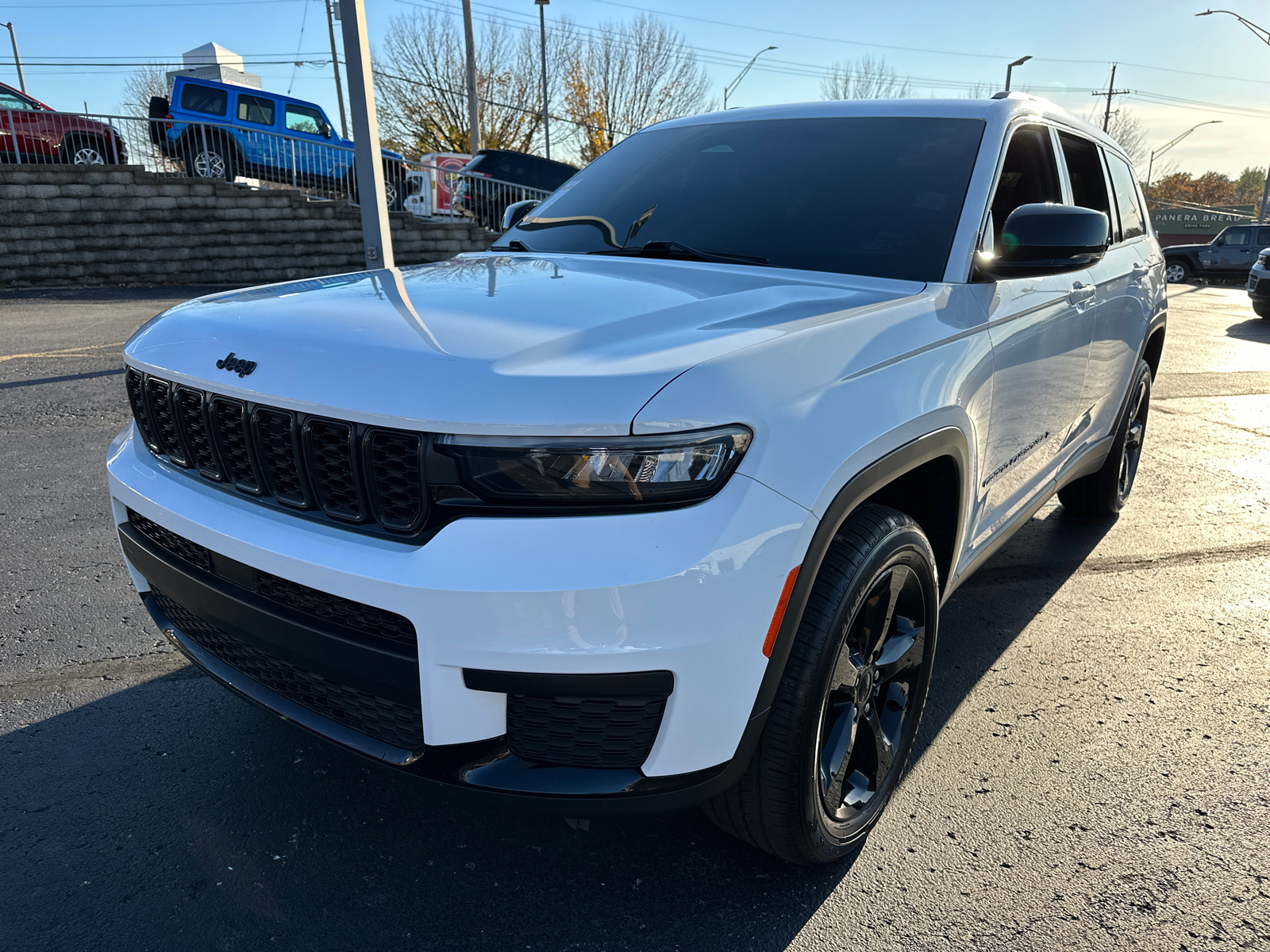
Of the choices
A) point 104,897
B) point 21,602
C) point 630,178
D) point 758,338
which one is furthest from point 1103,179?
point 21,602

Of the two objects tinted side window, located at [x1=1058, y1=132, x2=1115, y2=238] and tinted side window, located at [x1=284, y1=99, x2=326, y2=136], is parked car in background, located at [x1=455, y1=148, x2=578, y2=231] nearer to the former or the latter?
tinted side window, located at [x1=284, y1=99, x2=326, y2=136]

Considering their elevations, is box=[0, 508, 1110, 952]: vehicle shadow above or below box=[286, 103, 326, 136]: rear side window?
below

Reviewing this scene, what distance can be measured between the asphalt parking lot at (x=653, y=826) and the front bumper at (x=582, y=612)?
25 centimetres

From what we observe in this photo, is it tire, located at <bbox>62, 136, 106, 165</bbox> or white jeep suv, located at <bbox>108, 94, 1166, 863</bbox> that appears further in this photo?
tire, located at <bbox>62, 136, 106, 165</bbox>

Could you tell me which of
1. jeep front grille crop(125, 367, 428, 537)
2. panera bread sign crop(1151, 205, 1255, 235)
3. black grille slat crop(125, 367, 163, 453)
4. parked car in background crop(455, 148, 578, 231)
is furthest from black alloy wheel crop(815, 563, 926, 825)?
panera bread sign crop(1151, 205, 1255, 235)

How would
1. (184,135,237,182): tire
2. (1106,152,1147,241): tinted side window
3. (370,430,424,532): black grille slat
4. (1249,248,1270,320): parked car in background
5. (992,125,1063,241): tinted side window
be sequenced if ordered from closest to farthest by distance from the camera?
1. (370,430,424,532): black grille slat
2. (992,125,1063,241): tinted side window
3. (1106,152,1147,241): tinted side window
4. (1249,248,1270,320): parked car in background
5. (184,135,237,182): tire

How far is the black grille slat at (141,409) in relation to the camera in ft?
7.34

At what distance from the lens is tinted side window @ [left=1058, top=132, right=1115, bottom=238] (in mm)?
3473

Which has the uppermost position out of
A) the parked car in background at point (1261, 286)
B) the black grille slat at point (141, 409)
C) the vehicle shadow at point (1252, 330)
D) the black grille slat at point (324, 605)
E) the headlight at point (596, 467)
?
the headlight at point (596, 467)

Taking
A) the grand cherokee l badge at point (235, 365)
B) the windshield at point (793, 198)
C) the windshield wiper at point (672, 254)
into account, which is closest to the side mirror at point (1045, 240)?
the windshield at point (793, 198)

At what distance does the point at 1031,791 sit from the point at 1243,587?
2.17 metres

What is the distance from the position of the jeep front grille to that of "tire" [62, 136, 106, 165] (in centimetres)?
1484

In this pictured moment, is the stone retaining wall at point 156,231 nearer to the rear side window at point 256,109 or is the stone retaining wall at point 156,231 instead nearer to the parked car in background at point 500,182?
the rear side window at point 256,109

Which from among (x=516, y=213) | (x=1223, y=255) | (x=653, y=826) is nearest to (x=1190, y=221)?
(x=1223, y=255)
